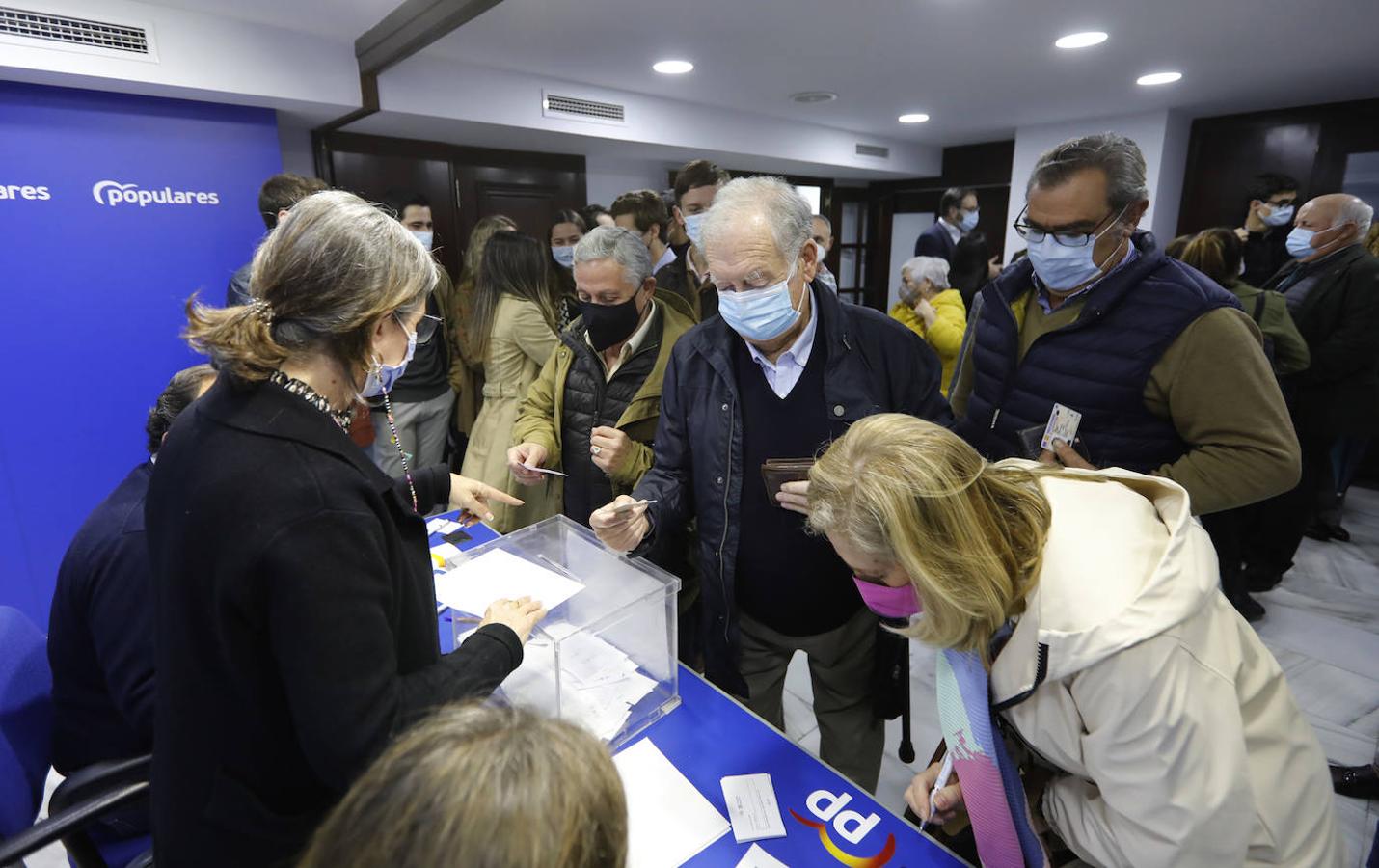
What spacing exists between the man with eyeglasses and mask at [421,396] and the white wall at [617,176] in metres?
2.28

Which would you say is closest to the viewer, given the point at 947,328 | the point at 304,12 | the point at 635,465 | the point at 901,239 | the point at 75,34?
the point at 635,465

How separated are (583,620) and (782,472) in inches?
22.1

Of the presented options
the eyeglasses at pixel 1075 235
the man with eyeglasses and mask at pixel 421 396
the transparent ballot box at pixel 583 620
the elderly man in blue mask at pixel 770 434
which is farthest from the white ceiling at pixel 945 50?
the transparent ballot box at pixel 583 620

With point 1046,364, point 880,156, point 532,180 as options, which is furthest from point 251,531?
point 880,156

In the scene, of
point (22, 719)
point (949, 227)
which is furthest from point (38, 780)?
point (949, 227)

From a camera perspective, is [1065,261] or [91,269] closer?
[1065,261]

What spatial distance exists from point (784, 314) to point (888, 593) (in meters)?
0.73

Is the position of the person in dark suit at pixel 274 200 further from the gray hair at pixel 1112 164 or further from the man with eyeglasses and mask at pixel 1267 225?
the man with eyeglasses and mask at pixel 1267 225

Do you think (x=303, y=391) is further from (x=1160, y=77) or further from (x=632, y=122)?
(x=1160, y=77)

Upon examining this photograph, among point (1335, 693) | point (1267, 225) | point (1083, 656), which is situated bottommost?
point (1335, 693)

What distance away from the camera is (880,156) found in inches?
271

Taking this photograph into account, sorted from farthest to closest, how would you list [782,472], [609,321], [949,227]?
[949,227] < [609,321] < [782,472]

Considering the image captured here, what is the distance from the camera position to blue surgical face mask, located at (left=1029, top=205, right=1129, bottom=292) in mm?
1625

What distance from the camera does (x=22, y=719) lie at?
1.38 m
